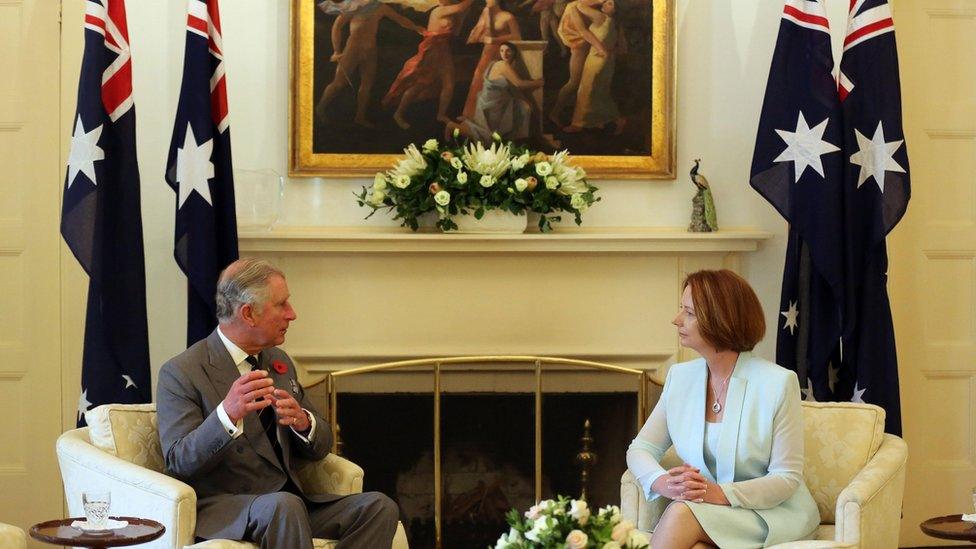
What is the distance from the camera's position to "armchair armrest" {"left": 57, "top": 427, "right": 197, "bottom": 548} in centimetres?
359

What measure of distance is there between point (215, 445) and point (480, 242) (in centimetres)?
170

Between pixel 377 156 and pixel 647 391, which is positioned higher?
pixel 377 156

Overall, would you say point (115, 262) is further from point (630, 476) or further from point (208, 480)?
point (630, 476)

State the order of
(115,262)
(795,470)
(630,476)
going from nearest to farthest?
(795,470)
(630,476)
(115,262)

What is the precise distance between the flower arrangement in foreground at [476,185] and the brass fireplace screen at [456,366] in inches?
22.1

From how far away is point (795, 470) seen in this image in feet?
12.5

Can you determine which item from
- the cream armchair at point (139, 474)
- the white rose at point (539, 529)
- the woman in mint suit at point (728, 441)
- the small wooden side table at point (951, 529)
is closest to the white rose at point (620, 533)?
the white rose at point (539, 529)

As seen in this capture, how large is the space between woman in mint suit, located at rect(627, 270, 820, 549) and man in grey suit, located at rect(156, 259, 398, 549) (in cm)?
90

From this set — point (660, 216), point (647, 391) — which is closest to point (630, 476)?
point (647, 391)

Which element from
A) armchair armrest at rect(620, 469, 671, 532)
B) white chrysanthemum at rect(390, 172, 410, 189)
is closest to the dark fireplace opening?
white chrysanthemum at rect(390, 172, 410, 189)

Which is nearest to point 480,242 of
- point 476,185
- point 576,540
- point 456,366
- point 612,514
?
point 476,185

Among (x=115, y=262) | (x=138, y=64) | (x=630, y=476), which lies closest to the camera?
(x=630, y=476)

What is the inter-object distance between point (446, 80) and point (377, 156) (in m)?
0.43

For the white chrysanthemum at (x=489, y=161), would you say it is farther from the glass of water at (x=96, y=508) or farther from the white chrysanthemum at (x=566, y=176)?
the glass of water at (x=96, y=508)
